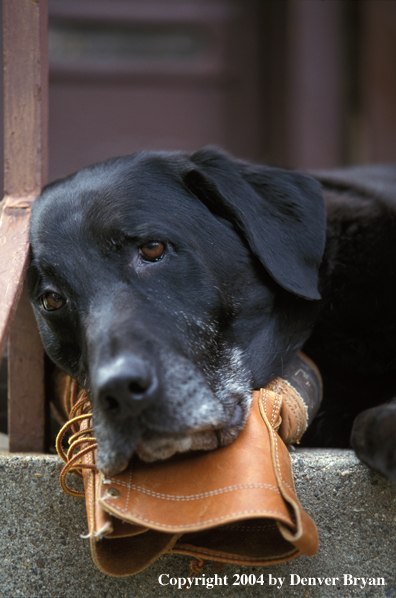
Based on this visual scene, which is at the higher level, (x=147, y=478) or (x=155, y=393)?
(x=155, y=393)

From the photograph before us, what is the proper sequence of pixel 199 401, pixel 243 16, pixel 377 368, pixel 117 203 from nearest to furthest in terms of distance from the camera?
pixel 199 401 < pixel 117 203 < pixel 377 368 < pixel 243 16

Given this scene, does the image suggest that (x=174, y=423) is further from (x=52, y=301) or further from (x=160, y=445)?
(x=52, y=301)

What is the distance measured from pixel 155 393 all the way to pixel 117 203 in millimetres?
644

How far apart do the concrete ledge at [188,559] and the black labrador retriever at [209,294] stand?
0.39 feet

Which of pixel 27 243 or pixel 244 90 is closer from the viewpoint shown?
pixel 27 243

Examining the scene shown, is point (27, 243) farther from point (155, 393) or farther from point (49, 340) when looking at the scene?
point (155, 393)

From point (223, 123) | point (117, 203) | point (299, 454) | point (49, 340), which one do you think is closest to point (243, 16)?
point (223, 123)

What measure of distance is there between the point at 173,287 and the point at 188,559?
28.2 inches

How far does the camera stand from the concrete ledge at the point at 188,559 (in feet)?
4.19

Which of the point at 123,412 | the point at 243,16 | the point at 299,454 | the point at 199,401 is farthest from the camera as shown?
the point at 243,16

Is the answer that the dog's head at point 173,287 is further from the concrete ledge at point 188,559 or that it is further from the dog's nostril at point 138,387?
the concrete ledge at point 188,559

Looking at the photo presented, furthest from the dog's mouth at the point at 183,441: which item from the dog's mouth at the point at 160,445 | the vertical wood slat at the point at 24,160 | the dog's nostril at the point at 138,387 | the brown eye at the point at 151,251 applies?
the vertical wood slat at the point at 24,160

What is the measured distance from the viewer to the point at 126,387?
3.61 feet

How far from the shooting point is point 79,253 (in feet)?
4.85
